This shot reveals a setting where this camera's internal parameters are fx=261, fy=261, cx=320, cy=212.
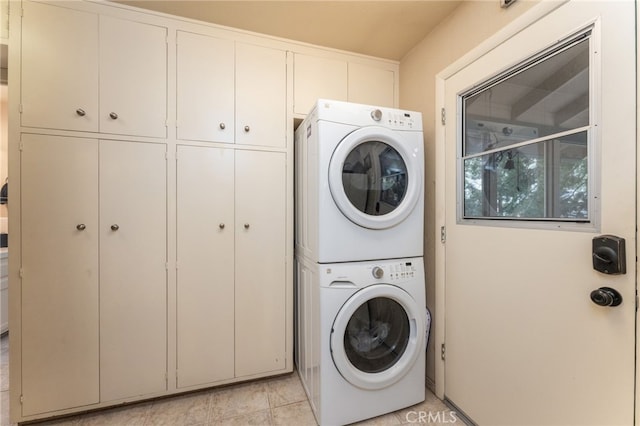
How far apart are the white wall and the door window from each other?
9.8 inches

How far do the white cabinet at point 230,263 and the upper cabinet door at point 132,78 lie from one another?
0.28 meters

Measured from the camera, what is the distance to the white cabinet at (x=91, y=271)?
4.71 ft

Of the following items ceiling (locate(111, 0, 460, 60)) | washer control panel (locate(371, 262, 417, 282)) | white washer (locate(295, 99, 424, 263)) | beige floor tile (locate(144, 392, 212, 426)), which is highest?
ceiling (locate(111, 0, 460, 60))

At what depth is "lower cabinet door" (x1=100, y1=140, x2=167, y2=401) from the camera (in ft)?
5.05

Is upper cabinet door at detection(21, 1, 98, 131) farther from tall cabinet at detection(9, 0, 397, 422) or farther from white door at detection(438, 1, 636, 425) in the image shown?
white door at detection(438, 1, 636, 425)

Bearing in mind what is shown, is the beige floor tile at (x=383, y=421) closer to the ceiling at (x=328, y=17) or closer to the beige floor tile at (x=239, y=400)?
the beige floor tile at (x=239, y=400)

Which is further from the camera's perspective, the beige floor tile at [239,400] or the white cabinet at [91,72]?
the beige floor tile at [239,400]

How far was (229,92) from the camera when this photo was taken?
1750 millimetres

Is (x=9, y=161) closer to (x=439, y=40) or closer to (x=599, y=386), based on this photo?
(x=439, y=40)

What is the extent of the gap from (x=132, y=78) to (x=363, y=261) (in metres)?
1.75

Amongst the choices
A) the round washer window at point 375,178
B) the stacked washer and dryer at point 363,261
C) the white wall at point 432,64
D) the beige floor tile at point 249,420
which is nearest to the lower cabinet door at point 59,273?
the beige floor tile at point 249,420

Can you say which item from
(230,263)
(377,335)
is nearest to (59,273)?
(230,263)

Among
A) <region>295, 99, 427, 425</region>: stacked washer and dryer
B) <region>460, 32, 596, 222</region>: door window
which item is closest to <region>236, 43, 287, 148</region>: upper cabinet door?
<region>295, 99, 427, 425</region>: stacked washer and dryer

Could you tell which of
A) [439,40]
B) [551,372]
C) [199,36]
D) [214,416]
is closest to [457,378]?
[551,372]
